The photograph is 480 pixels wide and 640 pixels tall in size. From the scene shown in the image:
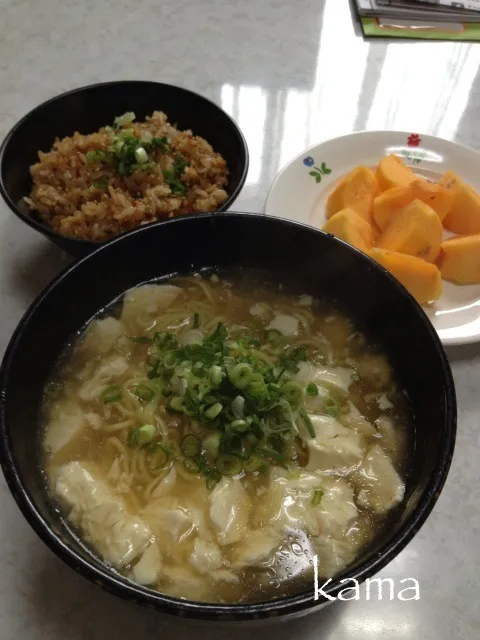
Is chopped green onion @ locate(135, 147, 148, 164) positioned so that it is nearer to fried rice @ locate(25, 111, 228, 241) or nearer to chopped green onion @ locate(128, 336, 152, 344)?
fried rice @ locate(25, 111, 228, 241)

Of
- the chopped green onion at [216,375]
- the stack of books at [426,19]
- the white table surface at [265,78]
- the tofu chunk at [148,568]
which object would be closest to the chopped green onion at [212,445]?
the chopped green onion at [216,375]

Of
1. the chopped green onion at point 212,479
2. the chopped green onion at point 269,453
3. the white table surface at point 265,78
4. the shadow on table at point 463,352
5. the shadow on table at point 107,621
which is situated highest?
the chopped green onion at point 269,453

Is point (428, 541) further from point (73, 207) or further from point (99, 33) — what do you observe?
point (99, 33)

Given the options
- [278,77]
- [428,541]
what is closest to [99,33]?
[278,77]

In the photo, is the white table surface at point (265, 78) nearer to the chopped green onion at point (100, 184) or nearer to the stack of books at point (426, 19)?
the stack of books at point (426, 19)

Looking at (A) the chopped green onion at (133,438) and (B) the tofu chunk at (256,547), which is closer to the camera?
(B) the tofu chunk at (256,547)

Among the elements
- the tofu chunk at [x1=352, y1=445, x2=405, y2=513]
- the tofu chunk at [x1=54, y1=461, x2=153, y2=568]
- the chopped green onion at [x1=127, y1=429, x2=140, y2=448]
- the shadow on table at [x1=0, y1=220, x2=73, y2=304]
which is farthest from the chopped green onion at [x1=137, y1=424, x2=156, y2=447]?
the shadow on table at [x1=0, y1=220, x2=73, y2=304]
